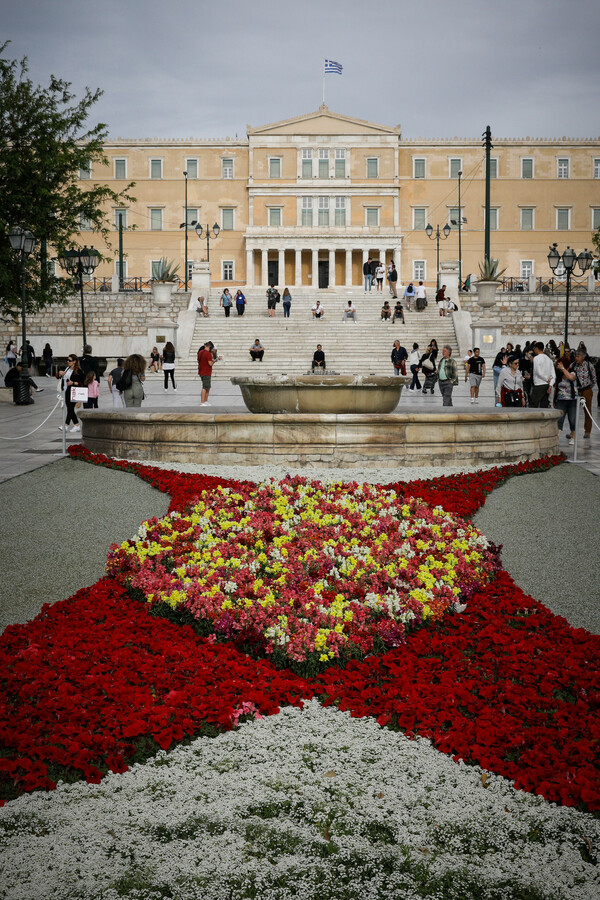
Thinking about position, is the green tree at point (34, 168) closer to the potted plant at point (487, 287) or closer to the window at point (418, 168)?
the potted plant at point (487, 287)

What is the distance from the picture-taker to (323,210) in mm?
64438

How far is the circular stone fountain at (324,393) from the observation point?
435 inches

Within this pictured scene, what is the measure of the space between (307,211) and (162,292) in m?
30.3

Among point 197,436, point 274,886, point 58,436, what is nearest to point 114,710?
point 274,886

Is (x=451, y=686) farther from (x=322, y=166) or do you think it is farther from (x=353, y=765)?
(x=322, y=166)

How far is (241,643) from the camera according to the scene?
4.99m

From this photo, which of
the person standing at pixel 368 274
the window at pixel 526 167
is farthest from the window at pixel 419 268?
the person standing at pixel 368 274

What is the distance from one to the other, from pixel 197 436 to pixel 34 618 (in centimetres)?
583

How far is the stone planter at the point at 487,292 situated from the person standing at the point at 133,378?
23612mm

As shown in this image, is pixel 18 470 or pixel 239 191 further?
pixel 239 191

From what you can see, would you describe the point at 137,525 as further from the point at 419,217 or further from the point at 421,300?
the point at 419,217

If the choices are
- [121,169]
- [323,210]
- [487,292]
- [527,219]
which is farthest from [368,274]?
[121,169]

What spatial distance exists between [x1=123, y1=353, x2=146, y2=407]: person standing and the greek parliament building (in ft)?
165

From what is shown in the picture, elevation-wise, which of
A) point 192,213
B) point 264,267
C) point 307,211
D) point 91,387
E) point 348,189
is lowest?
point 91,387
